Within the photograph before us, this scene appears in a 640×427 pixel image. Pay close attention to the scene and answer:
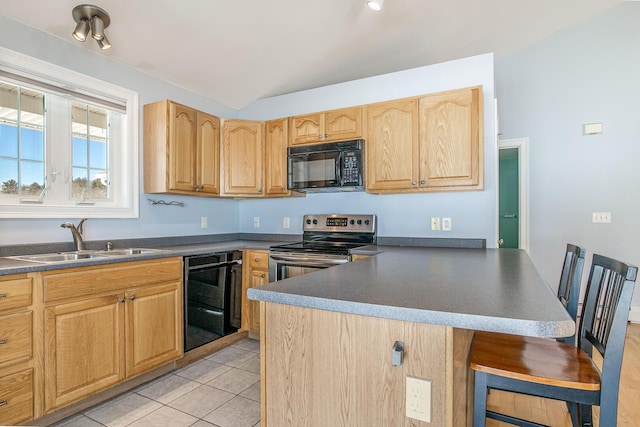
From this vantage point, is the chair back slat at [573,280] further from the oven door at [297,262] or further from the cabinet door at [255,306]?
the cabinet door at [255,306]

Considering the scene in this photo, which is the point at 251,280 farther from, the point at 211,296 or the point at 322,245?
the point at 322,245

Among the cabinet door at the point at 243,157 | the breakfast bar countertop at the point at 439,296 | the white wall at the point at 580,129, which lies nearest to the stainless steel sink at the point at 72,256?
the cabinet door at the point at 243,157

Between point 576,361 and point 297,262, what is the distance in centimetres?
189

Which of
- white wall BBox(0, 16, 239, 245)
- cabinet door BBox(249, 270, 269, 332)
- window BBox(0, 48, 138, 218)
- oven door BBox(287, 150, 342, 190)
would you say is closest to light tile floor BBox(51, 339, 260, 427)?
cabinet door BBox(249, 270, 269, 332)

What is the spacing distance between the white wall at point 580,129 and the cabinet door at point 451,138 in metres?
2.05

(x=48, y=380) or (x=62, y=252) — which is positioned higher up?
(x=62, y=252)

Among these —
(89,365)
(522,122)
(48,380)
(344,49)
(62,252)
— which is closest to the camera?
(48,380)

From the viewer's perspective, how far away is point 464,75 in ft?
8.87

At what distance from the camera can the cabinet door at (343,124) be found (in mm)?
2859

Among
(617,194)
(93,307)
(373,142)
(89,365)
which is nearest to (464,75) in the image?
(373,142)

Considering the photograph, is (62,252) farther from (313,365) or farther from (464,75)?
(464,75)

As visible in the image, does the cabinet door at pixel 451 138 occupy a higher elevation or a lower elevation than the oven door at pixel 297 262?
higher

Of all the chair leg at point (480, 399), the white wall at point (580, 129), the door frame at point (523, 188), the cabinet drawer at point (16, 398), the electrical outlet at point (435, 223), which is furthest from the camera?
the door frame at point (523, 188)

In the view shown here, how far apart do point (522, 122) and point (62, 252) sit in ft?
15.2
